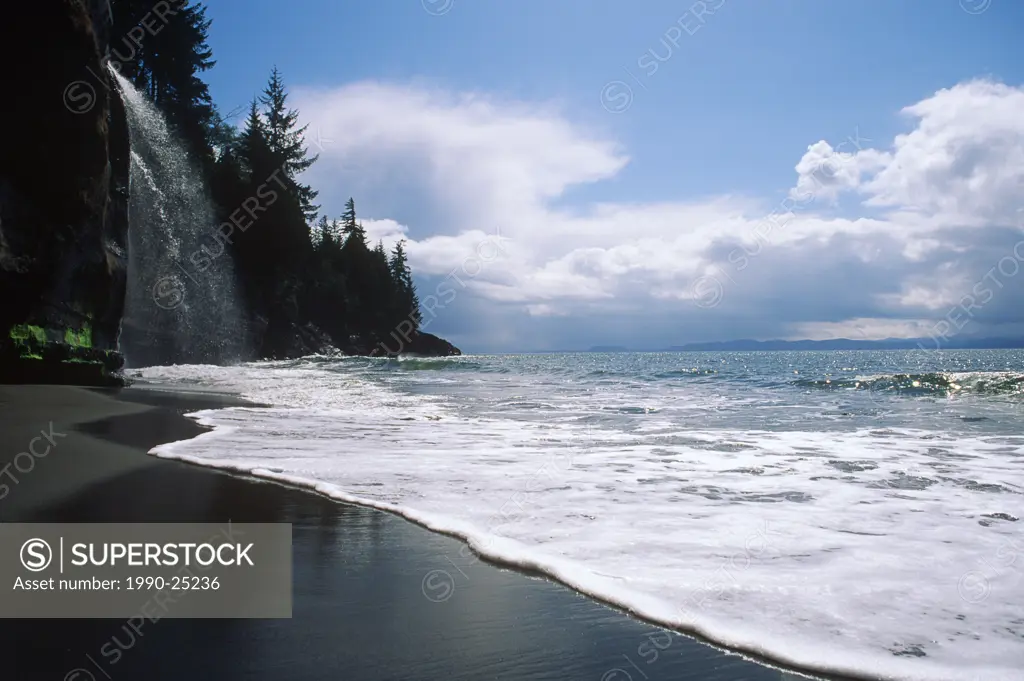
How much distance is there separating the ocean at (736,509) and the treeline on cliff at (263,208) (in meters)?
25.6

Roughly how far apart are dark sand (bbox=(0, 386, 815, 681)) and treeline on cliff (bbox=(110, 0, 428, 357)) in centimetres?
2755

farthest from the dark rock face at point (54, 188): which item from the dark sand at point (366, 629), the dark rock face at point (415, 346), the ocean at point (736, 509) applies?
the dark rock face at point (415, 346)

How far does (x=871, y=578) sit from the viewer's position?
3.41 m

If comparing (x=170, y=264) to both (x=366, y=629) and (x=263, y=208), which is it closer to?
(x=263, y=208)

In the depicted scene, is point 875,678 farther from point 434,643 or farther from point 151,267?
point 151,267

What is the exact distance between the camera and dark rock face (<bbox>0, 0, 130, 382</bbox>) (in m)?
12.3

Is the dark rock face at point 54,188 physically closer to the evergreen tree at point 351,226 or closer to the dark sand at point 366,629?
the dark sand at point 366,629

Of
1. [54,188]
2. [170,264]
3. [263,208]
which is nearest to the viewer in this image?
[54,188]

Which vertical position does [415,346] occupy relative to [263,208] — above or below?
below

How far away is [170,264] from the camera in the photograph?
33.4 m

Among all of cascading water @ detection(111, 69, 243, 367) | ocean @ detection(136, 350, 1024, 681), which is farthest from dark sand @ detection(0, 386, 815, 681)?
cascading water @ detection(111, 69, 243, 367)

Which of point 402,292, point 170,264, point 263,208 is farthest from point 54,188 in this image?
point 402,292

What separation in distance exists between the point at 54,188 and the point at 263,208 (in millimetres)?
31230

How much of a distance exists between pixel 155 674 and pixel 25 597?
1.11 metres
